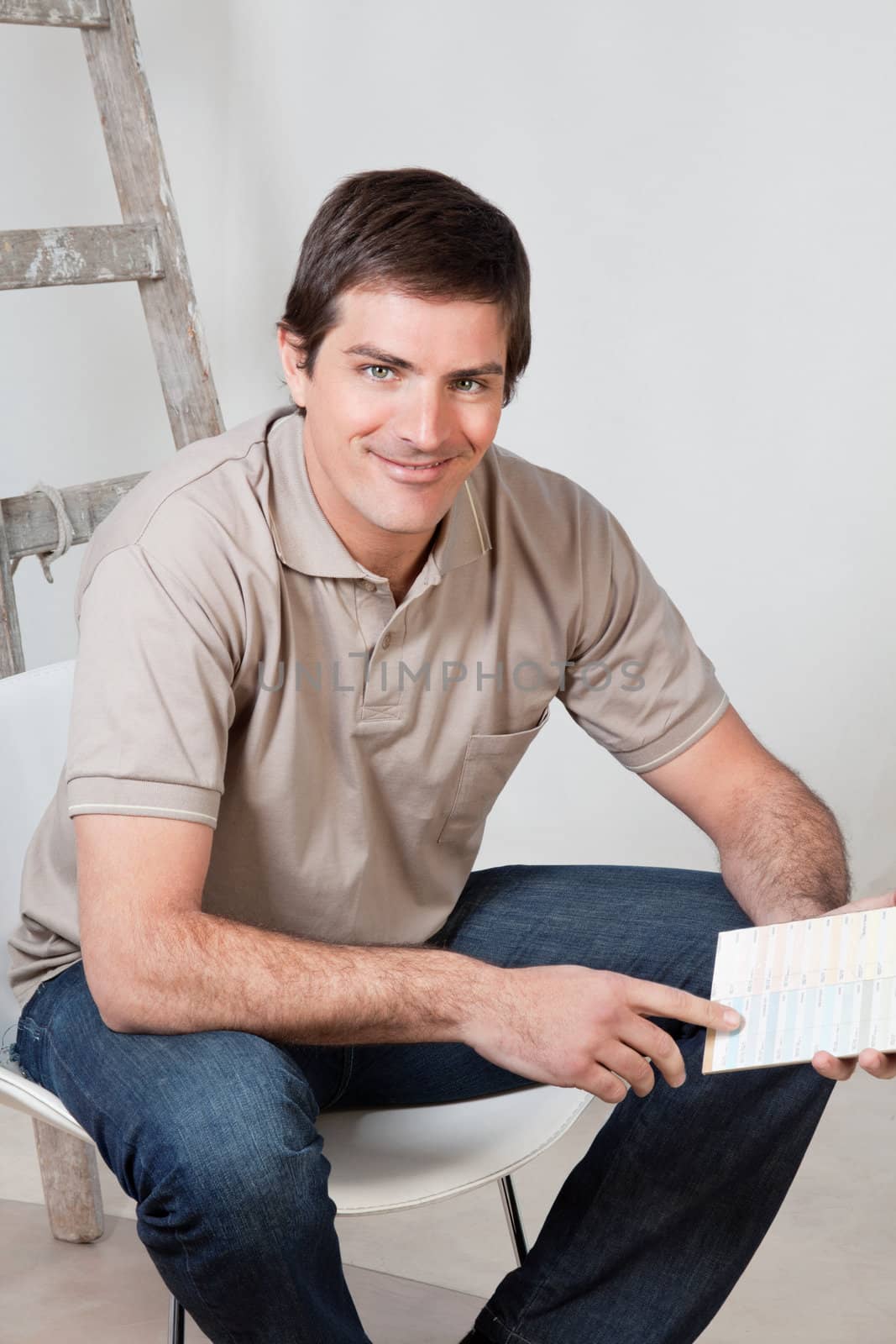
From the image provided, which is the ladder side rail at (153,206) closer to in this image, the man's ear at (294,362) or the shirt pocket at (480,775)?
the man's ear at (294,362)

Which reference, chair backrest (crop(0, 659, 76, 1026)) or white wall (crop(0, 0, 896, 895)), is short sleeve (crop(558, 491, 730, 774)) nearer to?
chair backrest (crop(0, 659, 76, 1026))

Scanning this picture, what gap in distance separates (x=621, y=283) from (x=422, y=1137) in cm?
184

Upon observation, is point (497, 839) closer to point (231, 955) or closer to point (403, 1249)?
point (403, 1249)

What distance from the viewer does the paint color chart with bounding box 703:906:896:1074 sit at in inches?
51.4

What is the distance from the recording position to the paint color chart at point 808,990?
4.29ft

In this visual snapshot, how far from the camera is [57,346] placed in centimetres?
317

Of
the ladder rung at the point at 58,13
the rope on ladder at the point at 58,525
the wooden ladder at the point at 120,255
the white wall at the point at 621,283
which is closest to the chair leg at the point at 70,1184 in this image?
the wooden ladder at the point at 120,255

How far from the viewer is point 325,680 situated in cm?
158

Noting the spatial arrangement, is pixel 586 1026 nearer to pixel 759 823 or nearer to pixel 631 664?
pixel 759 823

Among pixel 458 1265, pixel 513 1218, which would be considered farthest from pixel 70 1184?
pixel 513 1218

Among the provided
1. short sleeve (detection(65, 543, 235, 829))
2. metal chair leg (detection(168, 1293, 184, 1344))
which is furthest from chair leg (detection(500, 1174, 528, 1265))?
short sleeve (detection(65, 543, 235, 829))

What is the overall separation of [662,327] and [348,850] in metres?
1.59

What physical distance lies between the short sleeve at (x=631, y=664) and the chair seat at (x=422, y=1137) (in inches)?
17.7

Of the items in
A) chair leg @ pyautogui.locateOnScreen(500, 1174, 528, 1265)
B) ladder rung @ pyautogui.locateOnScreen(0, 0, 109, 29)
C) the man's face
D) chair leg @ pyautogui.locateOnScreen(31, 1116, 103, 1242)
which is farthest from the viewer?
ladder rung @ pyautogui.locateOnScreen(0, 0, 109, 29)
